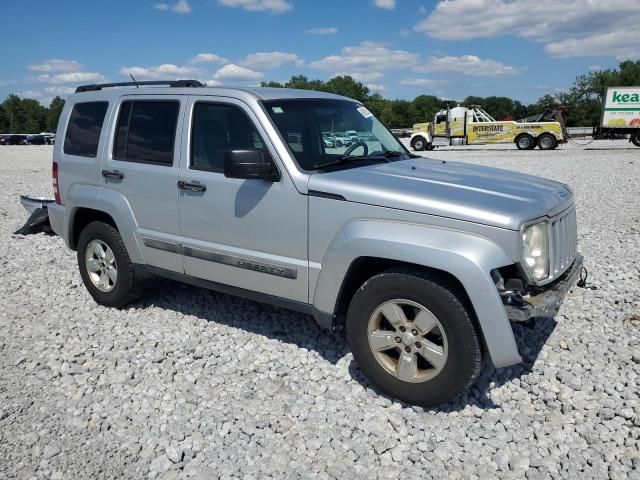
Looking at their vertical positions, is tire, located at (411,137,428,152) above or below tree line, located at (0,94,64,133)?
below

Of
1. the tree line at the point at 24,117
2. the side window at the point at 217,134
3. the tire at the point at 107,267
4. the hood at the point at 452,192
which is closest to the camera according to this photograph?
the hood at the point at 452,192

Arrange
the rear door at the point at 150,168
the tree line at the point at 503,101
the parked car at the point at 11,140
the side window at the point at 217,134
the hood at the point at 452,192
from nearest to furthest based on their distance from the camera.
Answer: the hood at the point at 452,192, the side window at the point at 217,134, the rear door at the point at 150,168, the parked car at the point at 11,140, the tree line at the point at 503,101

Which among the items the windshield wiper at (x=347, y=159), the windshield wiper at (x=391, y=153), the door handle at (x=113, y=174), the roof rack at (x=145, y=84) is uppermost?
the roof rack at (x=145, y=84)

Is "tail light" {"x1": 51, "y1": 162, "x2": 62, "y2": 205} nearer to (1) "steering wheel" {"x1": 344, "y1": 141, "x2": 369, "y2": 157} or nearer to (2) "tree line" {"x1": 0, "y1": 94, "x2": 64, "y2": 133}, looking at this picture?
(1) "steering wheel" {"x1": 344, "y1": 141, "x2": 369, "y2": 157}

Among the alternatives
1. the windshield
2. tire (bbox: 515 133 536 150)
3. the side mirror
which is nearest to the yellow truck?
tire (bbox: 515 133 536 150)

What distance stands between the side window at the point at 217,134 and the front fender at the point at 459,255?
1.23 m

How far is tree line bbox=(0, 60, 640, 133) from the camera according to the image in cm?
8256

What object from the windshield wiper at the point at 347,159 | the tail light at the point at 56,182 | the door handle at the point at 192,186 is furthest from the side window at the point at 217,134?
the tail light at the point at 56,182

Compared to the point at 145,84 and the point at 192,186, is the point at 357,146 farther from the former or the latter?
the point at 145,84

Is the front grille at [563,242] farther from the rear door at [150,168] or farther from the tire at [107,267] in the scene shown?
the tire at [107,267]

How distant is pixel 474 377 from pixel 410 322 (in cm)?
50

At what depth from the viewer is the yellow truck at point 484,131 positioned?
27706 mm

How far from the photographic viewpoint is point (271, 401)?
3.61m

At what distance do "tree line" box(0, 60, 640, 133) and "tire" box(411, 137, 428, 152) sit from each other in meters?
51.2
